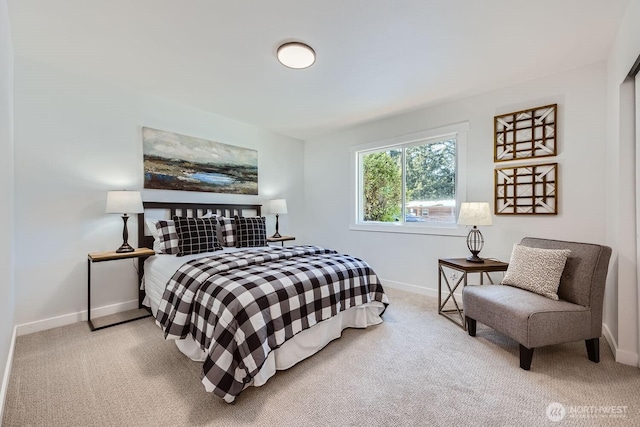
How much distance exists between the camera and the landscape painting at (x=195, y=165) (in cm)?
334

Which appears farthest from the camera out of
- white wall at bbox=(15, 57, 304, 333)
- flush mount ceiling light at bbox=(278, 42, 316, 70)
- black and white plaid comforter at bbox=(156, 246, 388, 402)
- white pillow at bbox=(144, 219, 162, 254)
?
white pillow at bbox=(144, 219, 162, 254)

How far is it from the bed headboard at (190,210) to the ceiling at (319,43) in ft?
4.38

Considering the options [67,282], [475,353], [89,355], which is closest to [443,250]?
[475,353]

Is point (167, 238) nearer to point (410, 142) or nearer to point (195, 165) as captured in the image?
point (195, 165)

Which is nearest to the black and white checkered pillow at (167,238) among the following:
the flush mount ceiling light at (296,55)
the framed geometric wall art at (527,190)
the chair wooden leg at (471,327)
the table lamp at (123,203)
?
the table lamp at (123,203)

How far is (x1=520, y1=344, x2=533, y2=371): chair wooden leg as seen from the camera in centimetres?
191

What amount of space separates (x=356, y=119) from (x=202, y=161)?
2276mm

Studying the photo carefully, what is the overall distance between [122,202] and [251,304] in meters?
2.00

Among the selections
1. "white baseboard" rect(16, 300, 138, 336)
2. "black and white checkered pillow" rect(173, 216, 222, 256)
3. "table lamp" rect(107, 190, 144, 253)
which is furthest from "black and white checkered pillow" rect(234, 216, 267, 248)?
"white baseboard" rect(16, 300, 138, 336)

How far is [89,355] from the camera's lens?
84.4 inches

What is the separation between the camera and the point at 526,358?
75.4 inches

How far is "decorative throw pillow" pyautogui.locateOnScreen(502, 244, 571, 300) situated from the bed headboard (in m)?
3.38

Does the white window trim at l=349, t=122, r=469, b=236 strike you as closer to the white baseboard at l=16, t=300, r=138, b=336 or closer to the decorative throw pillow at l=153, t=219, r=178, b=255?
the decorative throw pillow at l=153, t=219, r=178, b=255

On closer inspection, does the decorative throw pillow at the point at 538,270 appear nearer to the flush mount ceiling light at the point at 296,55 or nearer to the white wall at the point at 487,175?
the white wall at the point at 487,175
